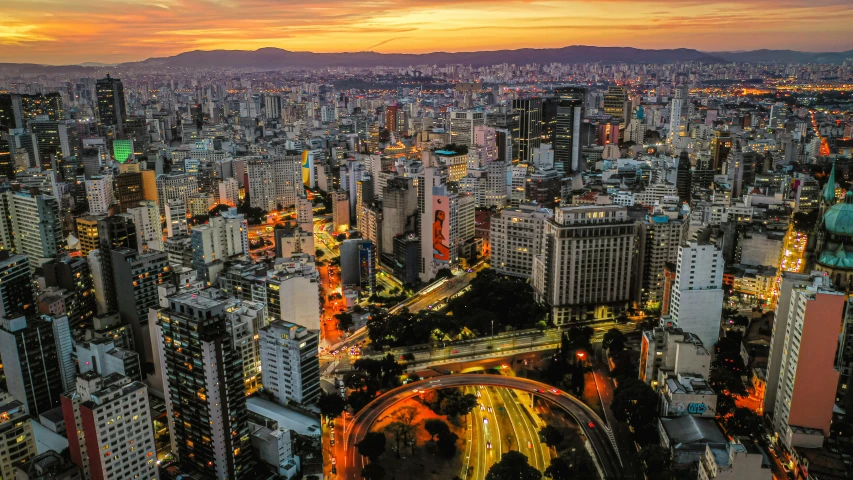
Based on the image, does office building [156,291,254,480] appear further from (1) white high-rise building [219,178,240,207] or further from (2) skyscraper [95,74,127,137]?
(2) skyscraper [95,74,127,137]

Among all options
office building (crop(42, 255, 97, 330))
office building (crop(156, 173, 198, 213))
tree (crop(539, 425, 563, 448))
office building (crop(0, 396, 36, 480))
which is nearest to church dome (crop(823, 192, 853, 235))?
tree (crop(539, 425, 563, 448))

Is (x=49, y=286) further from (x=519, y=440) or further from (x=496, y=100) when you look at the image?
(x=496, y=100)

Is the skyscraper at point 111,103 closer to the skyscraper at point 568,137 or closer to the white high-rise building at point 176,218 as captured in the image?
the white high-rise building at point 176,218

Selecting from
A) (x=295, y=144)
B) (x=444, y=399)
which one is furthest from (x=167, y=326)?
(x=295, y=144)

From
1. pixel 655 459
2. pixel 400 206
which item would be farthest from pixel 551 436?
pixel 400 206

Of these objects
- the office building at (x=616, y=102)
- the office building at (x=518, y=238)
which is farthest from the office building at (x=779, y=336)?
the office building at (x=616, y=102)
